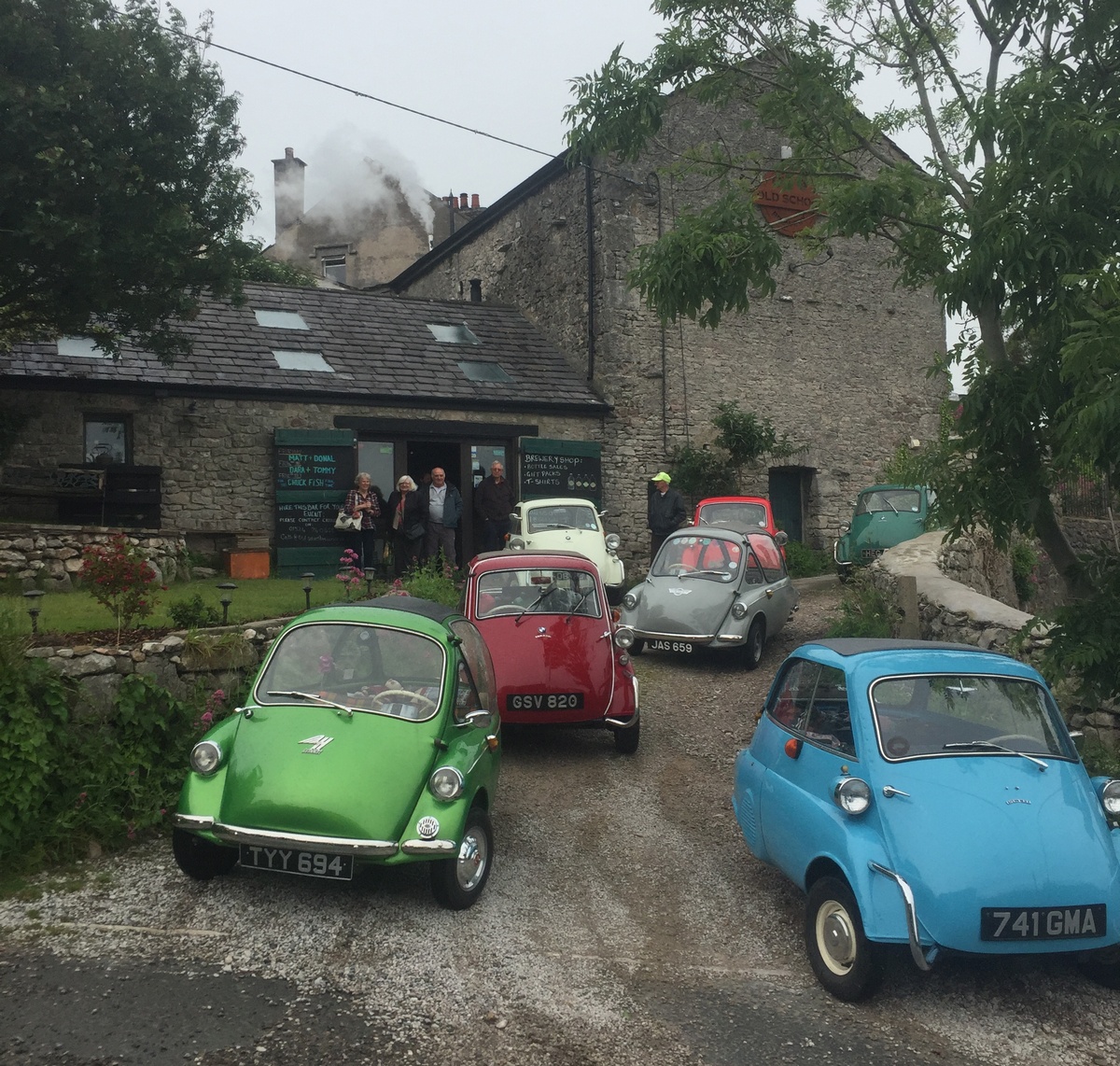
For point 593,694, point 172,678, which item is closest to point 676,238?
point 593,694

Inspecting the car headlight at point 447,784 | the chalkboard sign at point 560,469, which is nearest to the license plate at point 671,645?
the car headlight at point 447,784

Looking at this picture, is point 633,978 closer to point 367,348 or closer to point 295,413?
point 295,413

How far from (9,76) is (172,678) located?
21.5ft

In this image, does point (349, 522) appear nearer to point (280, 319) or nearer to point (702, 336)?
point (280, 319)

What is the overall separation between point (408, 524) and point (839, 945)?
415 inches

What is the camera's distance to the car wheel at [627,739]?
355 inches

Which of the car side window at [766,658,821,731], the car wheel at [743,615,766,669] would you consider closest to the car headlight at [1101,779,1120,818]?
the car side window at [766,658,821,731]

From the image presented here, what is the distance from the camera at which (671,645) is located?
12.1 m

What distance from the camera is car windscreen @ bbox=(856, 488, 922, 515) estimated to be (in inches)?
713

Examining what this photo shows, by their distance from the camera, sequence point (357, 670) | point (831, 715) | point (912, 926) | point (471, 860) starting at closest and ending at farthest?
point (912, 926), point (831, 715), point (471, 860), point (357, 670)

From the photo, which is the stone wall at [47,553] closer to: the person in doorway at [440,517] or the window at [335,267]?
the person in doorway at [440,517]

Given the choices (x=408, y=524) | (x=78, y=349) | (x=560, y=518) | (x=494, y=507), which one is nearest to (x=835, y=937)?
(x=408, y=524)

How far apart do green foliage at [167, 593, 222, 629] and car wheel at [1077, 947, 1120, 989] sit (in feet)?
21.0

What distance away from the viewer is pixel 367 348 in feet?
63.2
